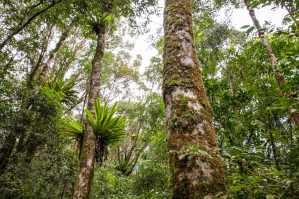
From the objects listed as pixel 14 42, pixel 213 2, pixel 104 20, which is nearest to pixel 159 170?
pixel 104 20

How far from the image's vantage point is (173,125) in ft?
2.77

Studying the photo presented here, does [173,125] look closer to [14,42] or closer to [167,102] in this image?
[167,102]

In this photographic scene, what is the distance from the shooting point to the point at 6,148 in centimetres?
244

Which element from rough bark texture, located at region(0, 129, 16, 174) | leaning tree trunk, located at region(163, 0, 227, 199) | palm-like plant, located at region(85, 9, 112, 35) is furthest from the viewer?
palm-like plant, located at region(85, 9, 112, 35)

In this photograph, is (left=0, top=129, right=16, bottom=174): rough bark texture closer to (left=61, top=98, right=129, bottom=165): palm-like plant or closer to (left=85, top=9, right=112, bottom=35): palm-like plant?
(left=61, top=98, right=129, bottom=165): palm-like plant

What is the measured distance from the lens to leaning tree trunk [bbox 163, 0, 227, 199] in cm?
64

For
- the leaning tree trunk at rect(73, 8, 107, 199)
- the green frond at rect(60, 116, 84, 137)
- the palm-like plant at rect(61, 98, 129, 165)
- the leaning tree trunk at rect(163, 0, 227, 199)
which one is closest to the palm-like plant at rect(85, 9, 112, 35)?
the leaning tree trunk at rect(73, 8, 107, 199)

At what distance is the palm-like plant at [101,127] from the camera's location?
2.69 metres

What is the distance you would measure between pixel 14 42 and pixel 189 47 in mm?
5758

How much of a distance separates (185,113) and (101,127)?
228cm

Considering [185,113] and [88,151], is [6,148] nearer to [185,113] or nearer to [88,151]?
[88,151]

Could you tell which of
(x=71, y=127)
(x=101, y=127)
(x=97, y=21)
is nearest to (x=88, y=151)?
(x=101, y=127)

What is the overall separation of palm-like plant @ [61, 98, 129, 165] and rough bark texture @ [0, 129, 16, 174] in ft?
2.44

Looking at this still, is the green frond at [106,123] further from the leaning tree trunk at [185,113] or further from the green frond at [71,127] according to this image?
the leaning tree trunk at [185,113]
